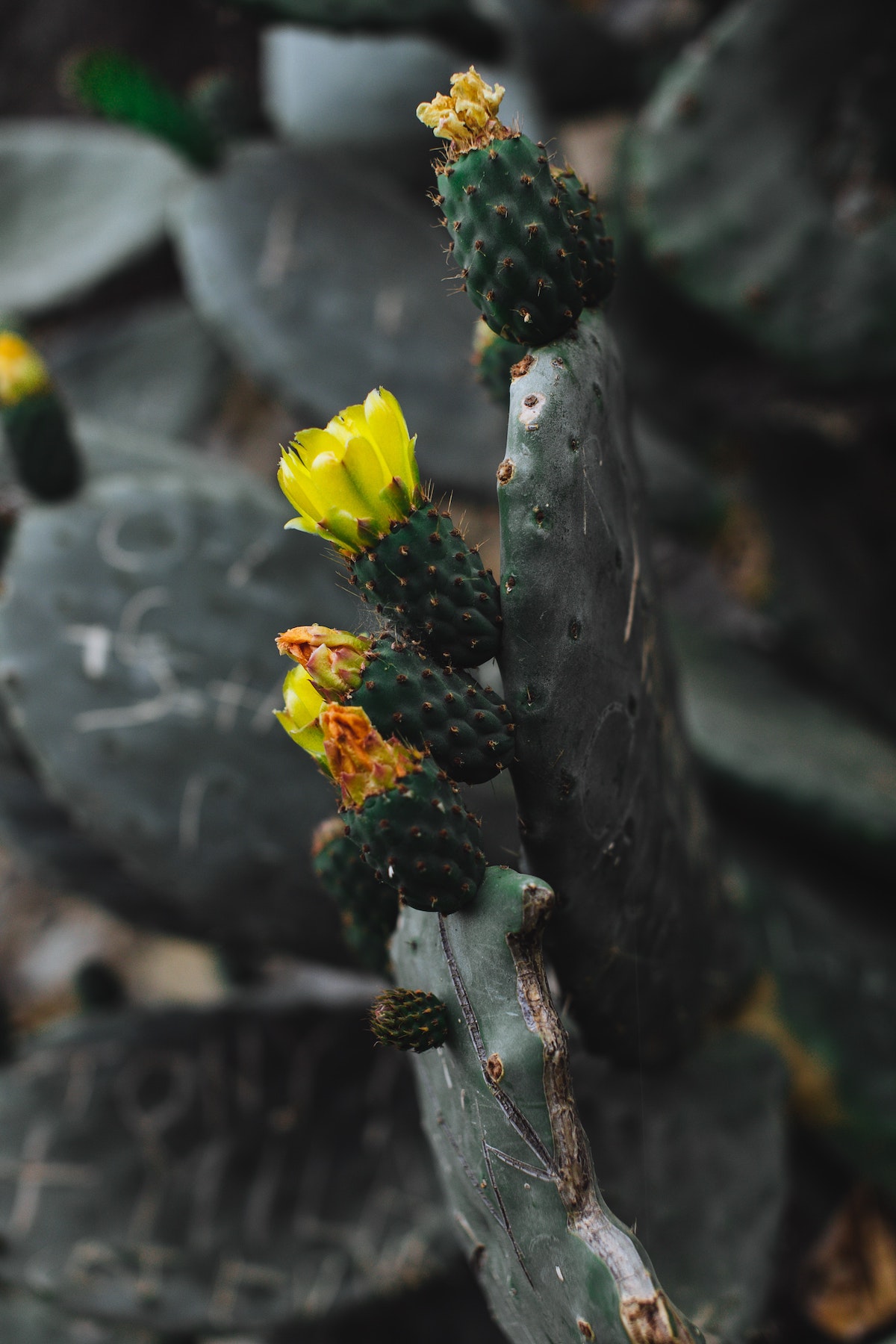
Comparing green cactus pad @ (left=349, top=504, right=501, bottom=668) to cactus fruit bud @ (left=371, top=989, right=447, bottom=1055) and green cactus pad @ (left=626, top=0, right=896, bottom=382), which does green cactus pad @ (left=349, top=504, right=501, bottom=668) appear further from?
green cactus pad @ (left=626, top=0, right=896, bottom=382)

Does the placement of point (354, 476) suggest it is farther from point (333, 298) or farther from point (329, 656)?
point (333, 298)

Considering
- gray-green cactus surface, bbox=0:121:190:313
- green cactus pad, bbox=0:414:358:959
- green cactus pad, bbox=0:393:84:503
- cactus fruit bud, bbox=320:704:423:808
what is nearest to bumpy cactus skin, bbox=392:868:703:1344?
cactus fruit bud, bbox=320:704:423:808

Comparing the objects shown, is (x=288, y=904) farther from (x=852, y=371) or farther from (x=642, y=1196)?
(x=852, y=371)

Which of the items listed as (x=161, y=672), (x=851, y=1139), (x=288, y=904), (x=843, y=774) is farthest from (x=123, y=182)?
(x=851, y=1139)

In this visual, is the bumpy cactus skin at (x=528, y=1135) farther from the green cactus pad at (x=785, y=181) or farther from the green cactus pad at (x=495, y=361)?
the green cactus pad at (x=785, y=181)

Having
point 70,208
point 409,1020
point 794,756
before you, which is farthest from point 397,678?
point 70,208

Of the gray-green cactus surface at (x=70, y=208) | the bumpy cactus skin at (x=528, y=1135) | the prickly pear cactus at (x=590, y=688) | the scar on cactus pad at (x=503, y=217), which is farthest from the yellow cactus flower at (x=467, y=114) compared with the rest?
the gray-green cactus surface at (x=70, y=208)

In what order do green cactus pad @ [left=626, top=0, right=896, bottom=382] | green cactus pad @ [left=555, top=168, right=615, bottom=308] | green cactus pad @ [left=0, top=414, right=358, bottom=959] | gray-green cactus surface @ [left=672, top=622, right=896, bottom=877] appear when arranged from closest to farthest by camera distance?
green cactus pad @ [left=555, top=168, right=615, bottom=308] < green cactus pad @ [left=0, top=414, right=358, bottom=959] < gray-green cactus surface @ [left=672, top=622, right=896, bottom=877] < green cactus pad @ [left=626, top=0, right=896, bottom=382]
